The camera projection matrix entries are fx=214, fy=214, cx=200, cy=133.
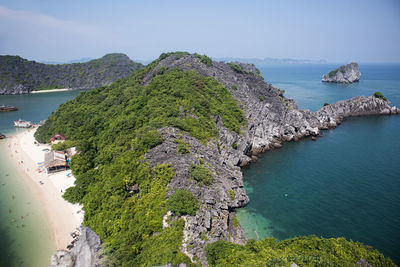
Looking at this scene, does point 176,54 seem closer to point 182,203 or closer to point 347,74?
point 182,203

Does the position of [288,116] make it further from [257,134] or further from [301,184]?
[301,184]

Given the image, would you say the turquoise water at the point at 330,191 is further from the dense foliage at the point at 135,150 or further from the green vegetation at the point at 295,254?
the dense foliage at the point at 135,150

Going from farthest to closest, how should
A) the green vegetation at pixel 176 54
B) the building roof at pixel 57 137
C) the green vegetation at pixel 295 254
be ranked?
the green vegetation at pixel 176 54
the building roof at pixel 57 137
the green vegetation at pixel 295 254

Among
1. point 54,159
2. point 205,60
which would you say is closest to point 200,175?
point 54,159

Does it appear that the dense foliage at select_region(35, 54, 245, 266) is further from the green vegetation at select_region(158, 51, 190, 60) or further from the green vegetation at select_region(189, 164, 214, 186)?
the green vegetation at select_region(158, 51, 190, 60)

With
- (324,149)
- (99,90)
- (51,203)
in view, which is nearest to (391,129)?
(324,149)

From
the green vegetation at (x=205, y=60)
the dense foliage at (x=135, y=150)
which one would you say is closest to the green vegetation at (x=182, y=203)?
the dense foliage at (x=135, y=150)

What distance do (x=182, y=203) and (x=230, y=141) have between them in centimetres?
2609

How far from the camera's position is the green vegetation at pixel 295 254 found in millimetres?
17109

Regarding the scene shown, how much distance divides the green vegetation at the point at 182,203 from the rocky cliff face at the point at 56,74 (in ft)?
521

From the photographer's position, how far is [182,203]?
76.4 ft

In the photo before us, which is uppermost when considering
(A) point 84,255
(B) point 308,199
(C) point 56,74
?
(C) point 56,74

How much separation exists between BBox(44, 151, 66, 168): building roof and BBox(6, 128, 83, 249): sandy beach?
1.93 meters

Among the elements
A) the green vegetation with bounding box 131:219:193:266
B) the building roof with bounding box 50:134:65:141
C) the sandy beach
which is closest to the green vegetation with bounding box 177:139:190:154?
the green vegetation with bounding box 131:219:193:266
